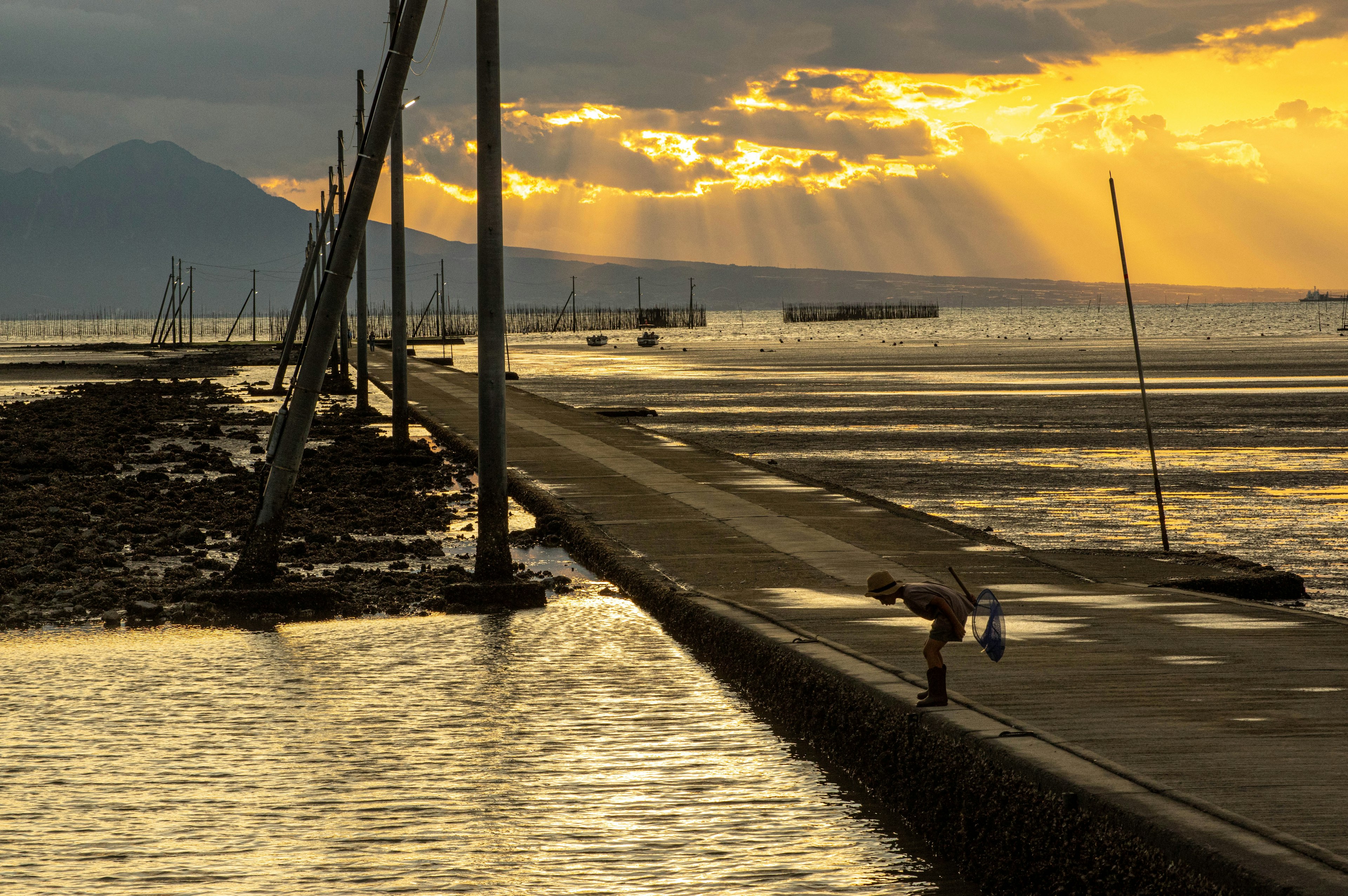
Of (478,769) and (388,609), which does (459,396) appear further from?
(478,769)

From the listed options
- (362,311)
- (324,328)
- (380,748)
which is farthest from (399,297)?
(380,748)

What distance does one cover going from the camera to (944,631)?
7031mm

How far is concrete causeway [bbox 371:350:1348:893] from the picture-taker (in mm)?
5809

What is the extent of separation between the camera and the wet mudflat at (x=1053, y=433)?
694 inches

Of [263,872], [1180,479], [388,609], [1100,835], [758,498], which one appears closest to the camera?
[1100,835]

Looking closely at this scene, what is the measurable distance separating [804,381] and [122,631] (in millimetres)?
47034

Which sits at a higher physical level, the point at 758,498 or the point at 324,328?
the point at 324,328

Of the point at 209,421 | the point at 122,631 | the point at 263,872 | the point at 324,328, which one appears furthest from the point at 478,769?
the point at 209,421

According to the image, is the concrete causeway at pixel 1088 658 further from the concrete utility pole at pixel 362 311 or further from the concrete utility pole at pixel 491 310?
the concrete utility pole at pixel 362 311

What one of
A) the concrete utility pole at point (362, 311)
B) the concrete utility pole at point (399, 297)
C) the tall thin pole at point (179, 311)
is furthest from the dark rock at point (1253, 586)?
the tall thin pole at point (179, 311)

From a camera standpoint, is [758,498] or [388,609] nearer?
[388,609]

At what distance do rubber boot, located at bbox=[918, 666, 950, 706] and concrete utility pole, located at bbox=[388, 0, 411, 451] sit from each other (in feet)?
69.7

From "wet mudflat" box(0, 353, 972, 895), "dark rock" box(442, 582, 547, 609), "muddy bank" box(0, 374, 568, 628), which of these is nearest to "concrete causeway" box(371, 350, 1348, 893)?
"wet mudflat" box(0, 353, 972, 895)

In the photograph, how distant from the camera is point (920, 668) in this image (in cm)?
862
